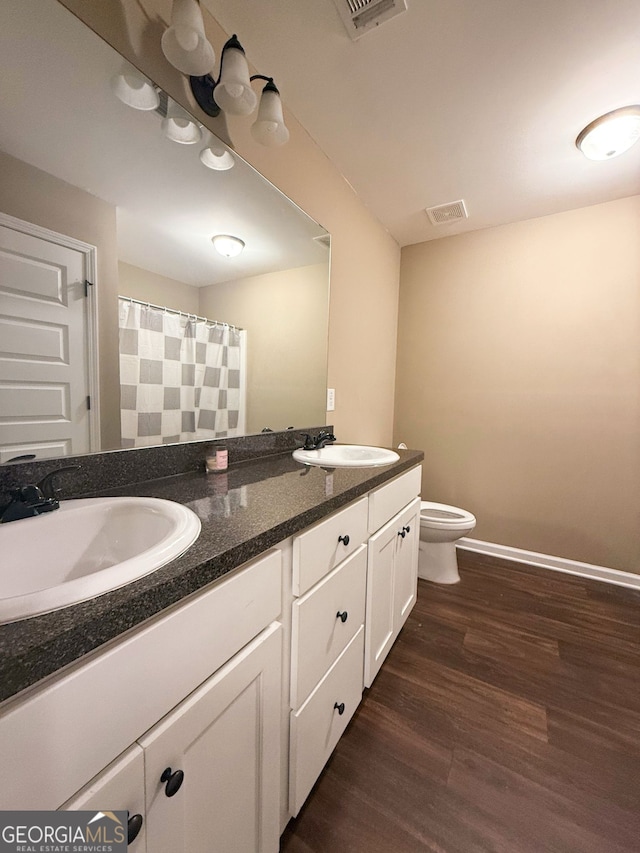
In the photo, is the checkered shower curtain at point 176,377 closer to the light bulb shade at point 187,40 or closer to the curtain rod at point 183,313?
the curtain rod at point 183,313

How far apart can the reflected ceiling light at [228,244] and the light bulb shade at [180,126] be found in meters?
→ 0.28

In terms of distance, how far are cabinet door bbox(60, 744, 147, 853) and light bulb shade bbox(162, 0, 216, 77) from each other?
1.50m

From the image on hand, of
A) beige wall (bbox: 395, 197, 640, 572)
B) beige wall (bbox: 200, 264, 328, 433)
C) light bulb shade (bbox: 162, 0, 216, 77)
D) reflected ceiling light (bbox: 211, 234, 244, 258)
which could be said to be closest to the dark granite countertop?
beige wall (bbox: 200, 264, 328, 433)

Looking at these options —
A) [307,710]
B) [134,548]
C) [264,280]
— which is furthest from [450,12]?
[307,710]

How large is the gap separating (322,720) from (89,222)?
150cm

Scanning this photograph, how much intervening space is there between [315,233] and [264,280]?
452 mm

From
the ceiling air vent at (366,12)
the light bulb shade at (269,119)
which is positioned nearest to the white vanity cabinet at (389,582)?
the light bulb shade at (269,119)

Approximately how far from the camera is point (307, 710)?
34.1 inches

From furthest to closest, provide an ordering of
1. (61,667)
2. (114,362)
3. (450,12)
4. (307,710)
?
(450,12) < (114,362) < (307,710) < (61,667)

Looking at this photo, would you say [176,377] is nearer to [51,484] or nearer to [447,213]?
[51,484]

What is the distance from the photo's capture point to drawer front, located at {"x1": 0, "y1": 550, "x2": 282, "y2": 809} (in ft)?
1.15

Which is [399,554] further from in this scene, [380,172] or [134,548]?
[380,172]

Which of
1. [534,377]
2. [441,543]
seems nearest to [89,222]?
[441,543]

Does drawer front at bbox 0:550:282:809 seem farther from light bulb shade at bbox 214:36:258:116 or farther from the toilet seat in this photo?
the toilet seat
